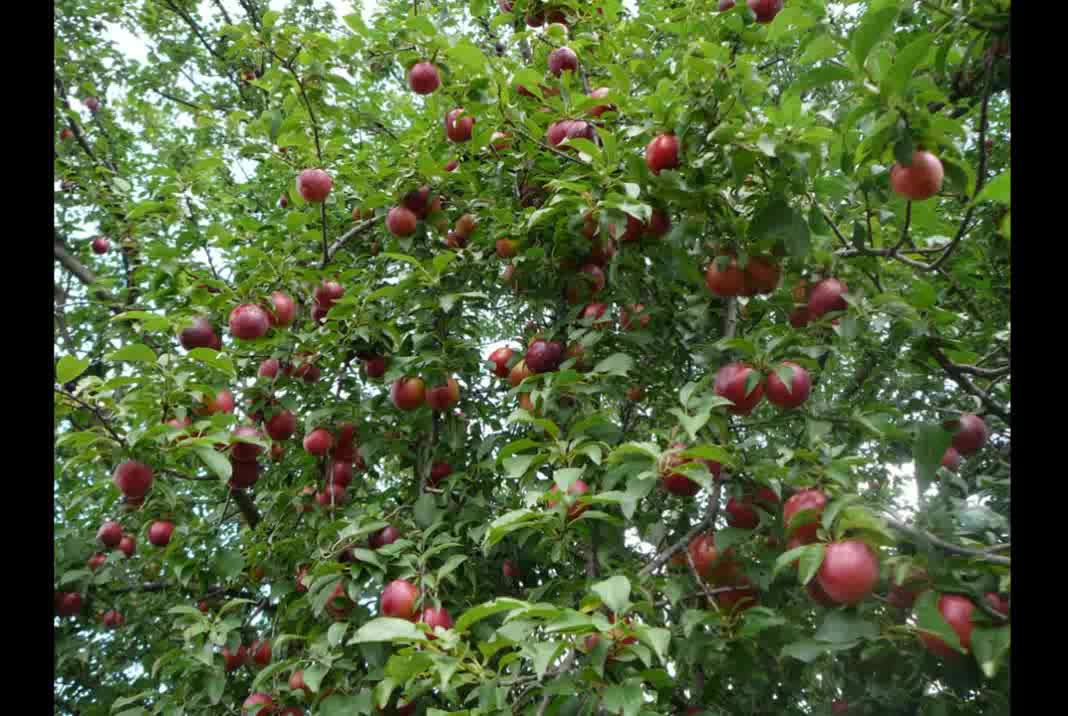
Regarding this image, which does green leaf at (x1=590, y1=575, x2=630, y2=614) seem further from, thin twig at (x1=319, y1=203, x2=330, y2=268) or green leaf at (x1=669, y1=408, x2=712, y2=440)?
thin twig at (x1=319, y1=203, x2=330, y2=268)

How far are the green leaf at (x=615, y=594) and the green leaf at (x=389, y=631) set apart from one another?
321mm

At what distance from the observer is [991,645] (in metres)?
1.13

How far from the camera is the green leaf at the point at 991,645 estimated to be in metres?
1.12

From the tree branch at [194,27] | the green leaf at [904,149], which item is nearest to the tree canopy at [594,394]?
the green leaf at [904,149]

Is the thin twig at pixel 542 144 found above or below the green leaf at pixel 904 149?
above

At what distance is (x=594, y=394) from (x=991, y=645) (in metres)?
1.20

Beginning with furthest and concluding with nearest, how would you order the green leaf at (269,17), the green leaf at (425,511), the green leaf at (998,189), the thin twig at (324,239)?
the thin twig at (324,239) → the green leaf at (269,17) → the green leaf at (425,511) → the green leaf at (998,189)

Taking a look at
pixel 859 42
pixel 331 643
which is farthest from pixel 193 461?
pixel 859 42

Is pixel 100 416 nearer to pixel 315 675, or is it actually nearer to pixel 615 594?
pixel 315 675

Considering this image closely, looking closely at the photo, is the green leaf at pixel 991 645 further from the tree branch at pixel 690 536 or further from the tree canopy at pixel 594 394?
the tree branch at pixel 690 536

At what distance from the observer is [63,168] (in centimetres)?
354

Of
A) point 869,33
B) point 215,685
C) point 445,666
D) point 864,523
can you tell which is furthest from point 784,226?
point 215,685
